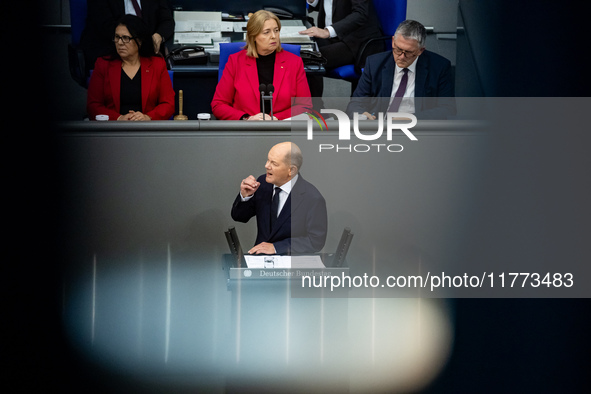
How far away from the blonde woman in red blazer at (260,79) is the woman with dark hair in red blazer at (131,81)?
343 millimetres

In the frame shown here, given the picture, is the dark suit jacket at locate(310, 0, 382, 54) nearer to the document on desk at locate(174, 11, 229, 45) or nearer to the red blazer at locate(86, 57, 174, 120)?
the document on desk at locate(174, 11, 229, 45)

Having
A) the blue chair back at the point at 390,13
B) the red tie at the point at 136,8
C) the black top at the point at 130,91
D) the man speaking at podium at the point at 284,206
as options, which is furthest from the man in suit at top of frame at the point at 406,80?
the red tie at the point at 136,8

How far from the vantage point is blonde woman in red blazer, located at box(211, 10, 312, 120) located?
4473 millimetres

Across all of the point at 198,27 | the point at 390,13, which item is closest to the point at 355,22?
the point at 390,13

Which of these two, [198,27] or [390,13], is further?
[198,27]

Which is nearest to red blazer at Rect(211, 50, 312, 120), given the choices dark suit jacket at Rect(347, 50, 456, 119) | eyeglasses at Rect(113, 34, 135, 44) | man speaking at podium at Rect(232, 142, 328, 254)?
dark suit jacket at Rect(347, 50, 456, 119)

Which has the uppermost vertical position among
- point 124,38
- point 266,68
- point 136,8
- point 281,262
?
point 136,8

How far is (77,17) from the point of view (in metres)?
5.29

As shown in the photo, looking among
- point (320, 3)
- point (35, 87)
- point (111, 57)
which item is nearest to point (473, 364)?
point (35, 87)

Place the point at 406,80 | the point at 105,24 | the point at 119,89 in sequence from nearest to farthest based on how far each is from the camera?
the point at 406,80
the point at 119,89
the point at 105,24

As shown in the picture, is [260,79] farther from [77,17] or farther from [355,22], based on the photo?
[77,17]

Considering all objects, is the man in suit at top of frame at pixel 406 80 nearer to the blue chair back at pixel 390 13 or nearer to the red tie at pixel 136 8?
the blue chair back at pixel 390 13

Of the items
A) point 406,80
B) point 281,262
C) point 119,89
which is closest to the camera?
point 281,262

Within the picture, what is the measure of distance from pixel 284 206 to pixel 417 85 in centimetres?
137
